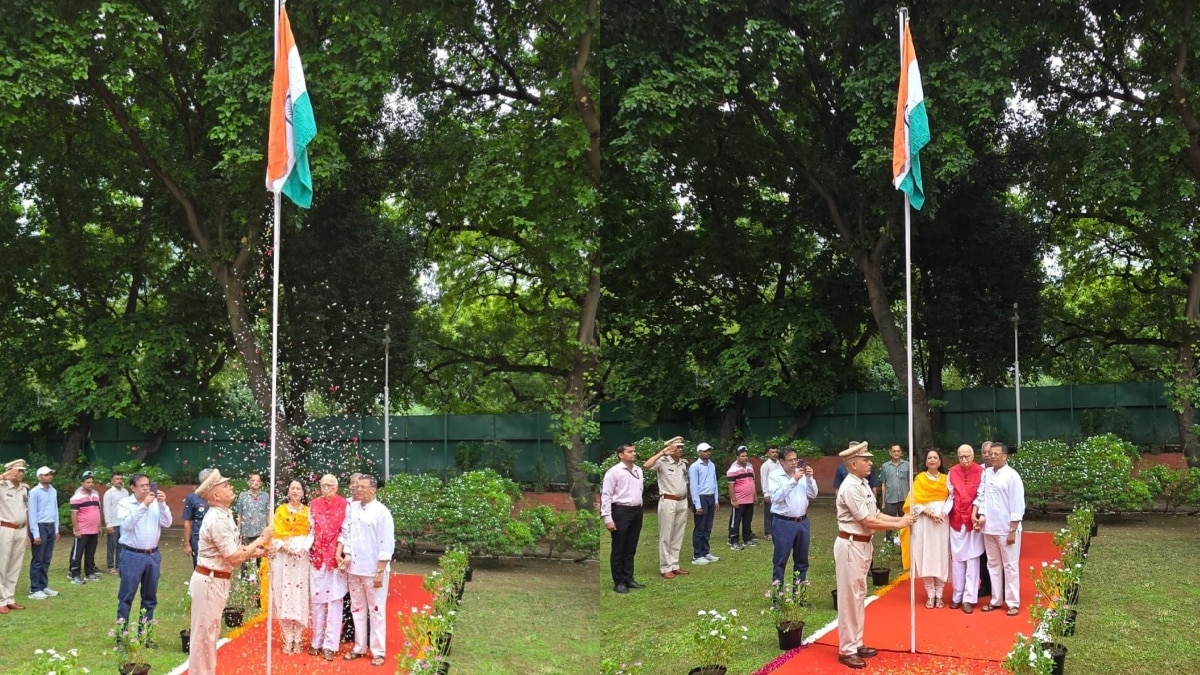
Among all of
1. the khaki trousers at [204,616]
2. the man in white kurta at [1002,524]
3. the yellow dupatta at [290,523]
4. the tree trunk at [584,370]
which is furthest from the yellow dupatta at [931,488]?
the khaki trousers at [204,616]

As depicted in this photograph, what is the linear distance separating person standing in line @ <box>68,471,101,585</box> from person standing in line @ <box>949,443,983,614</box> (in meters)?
7.69

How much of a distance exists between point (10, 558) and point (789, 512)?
6427 millimetres

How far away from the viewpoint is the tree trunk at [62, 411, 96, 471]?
47.8 ft

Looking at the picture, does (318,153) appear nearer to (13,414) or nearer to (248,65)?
(248,65)

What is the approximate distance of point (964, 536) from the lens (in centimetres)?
658

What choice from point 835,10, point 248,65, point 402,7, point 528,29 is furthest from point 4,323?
point 835,10

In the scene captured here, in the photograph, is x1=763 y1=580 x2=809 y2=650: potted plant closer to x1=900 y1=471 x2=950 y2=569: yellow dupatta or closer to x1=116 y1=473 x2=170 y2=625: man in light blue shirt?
x1=900 y1=471 x2=950 y2=569: yellow dupatta

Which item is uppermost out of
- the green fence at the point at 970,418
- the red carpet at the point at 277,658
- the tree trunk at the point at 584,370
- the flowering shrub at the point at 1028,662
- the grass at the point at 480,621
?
the tree trunk at the point at 584,370

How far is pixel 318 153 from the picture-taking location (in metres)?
10.2

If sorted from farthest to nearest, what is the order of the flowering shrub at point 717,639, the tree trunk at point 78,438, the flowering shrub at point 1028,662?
1. the tree trunk at point 78,438
2. the flowering shrub at point 717,639
3. the flowering shrub at point 1028,662

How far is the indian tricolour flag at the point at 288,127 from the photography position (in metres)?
5.70

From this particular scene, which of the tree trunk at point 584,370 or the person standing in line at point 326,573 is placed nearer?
the person standing in line at point 326,573

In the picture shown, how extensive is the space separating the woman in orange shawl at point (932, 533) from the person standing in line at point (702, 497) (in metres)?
1.88

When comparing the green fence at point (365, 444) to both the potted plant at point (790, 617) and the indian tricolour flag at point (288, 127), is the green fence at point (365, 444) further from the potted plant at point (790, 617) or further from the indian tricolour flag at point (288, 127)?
the indian tricolour flag at point (288, 127)
